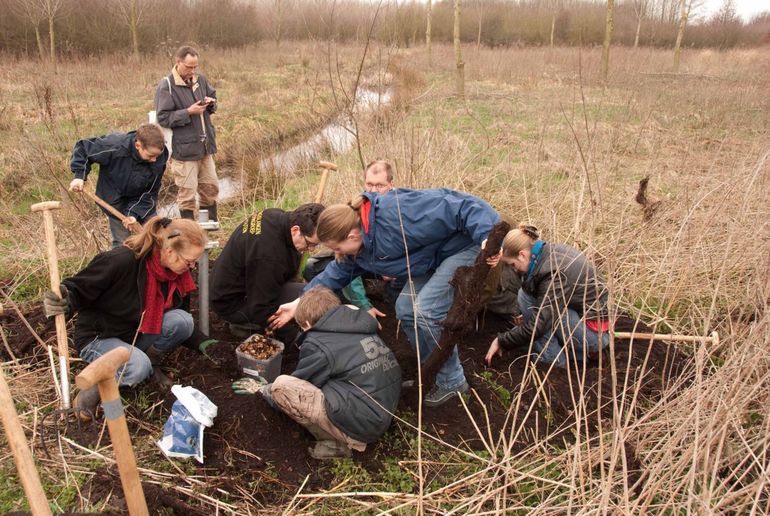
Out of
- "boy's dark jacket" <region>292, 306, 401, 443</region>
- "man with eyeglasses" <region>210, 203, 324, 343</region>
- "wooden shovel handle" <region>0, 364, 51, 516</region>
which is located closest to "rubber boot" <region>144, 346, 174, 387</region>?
"man with eyeglasses" <region>210, 203, 324, 343</region>

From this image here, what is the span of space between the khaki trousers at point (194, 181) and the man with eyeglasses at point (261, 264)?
2.45 m

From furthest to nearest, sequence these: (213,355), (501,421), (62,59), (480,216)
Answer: (62,59)
(213,355)
(501,421)
(480,216)

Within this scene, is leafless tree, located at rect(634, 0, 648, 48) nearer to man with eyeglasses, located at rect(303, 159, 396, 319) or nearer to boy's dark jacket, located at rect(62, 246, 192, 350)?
man with eyeglasses, located at rect(303, 159, 396, 319)

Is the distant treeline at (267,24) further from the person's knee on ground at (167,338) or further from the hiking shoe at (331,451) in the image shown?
the hiking shoe at (331,451)

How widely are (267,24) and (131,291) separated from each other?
19519 mm

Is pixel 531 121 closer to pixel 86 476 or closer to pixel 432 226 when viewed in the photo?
pixel 432 226

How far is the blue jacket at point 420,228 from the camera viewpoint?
2.92 meters

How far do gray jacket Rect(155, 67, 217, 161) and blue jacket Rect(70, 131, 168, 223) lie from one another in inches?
36.4

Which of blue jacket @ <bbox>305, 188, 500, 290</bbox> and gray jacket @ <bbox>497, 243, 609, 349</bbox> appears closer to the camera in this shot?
blue jacket @ <bbox>305, 188, 500, 290</bbox>

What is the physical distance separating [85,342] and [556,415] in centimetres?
271

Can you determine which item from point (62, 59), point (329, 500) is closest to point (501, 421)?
point (329, 500)

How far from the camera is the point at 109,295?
293 cm

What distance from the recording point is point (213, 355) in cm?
347

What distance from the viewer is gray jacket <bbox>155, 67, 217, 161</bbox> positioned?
17.9 ft
